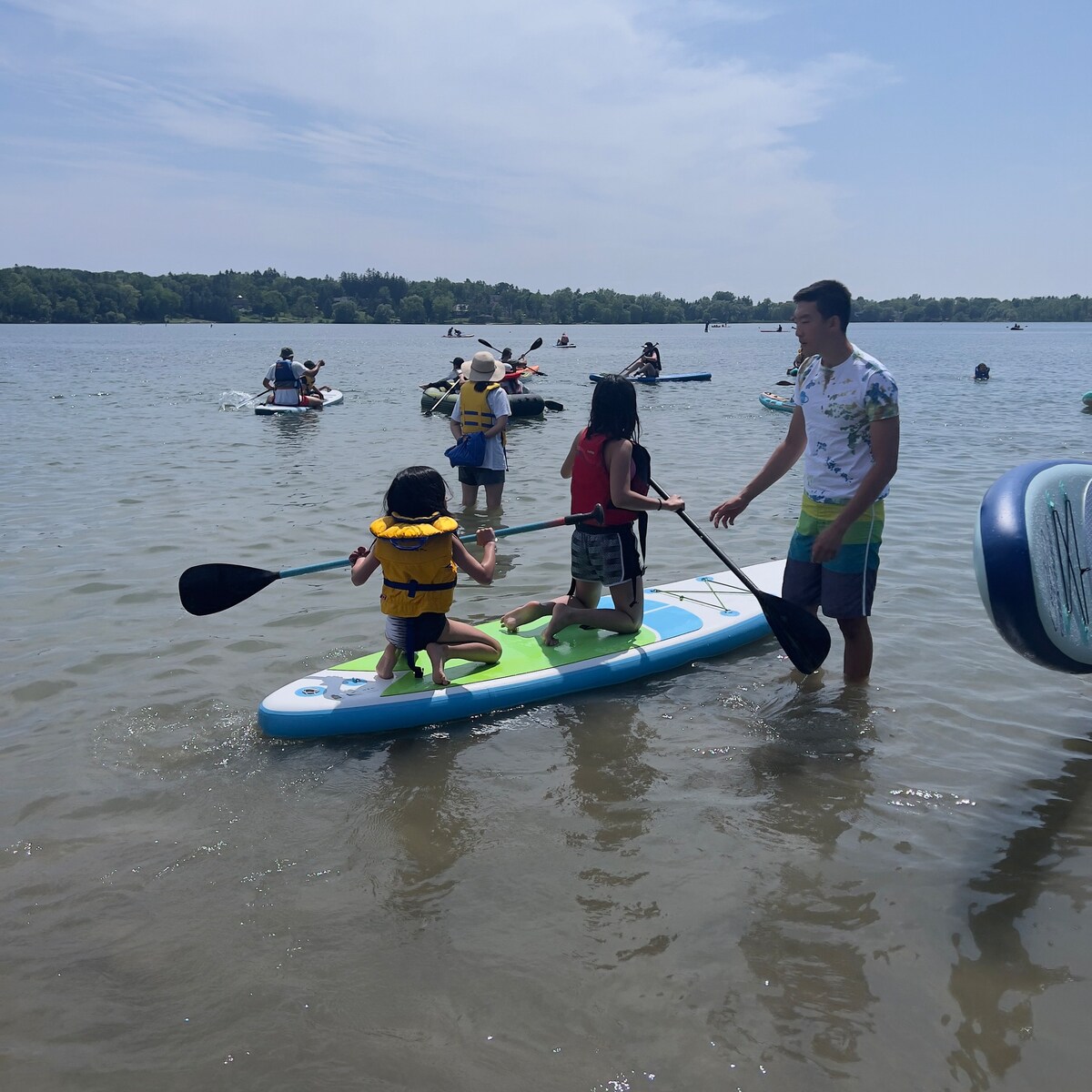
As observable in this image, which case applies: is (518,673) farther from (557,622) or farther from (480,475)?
(480,475)

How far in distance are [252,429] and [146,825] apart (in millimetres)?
14297

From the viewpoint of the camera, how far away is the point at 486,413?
27.6 feet

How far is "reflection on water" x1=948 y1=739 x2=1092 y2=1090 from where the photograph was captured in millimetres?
2580

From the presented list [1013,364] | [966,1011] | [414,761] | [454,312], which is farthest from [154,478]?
[454,312]

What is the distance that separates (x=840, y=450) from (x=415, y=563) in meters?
2.11

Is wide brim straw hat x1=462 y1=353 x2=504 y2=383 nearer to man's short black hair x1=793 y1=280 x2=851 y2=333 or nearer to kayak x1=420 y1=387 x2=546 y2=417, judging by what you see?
man's short black hair x1=793 y1=280 x2=851 y2=333

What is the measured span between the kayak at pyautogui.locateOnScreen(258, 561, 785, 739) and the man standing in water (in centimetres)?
116

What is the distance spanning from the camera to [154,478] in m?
11.6

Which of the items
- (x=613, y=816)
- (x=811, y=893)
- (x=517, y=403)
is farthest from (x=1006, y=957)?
(x=517, y=403)

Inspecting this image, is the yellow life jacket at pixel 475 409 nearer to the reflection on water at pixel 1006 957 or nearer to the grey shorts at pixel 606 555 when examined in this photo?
the grey shorts at pixel 606 555

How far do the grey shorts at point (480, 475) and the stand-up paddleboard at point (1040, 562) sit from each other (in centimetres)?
534

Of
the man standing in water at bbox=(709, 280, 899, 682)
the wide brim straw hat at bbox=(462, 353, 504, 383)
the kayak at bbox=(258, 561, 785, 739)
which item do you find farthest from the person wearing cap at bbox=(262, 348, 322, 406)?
the man standing in water at bbox=(709, 280, 899, 682)

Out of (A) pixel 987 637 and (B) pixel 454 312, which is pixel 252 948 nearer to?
(A) pixel 987 637

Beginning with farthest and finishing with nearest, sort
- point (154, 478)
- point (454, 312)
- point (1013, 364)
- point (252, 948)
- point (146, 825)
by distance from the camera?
point (454, 312)
point (1013, 364)
point (154, 478)
point (146, 825)
point (252, 948)
